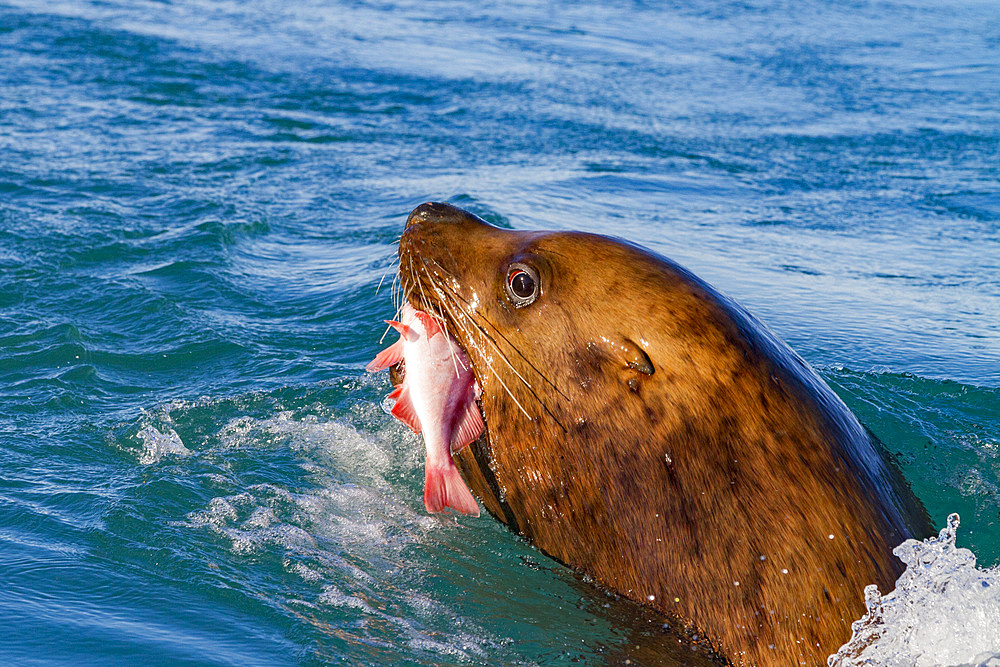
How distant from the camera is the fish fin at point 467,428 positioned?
12.6 feet

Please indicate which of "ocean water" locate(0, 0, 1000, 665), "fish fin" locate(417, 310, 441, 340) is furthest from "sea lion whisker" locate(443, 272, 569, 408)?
"ocean water" locate(0, 0, 1000, 665)

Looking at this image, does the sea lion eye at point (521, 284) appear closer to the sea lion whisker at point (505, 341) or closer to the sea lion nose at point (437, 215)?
the sea lion whisker at point (505, 341)

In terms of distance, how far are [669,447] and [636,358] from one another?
0.29 meters

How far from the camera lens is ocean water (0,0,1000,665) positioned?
3729mm

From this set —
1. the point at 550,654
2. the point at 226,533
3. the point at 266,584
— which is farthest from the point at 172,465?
the point at 550,654

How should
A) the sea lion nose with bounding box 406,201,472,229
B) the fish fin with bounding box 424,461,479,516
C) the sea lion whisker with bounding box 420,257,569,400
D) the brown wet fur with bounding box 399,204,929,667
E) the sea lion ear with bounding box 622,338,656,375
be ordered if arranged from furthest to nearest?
the sea lion nose with bounding box 406,201,472,229 < the fish fin with bounding box 424,461,479,516 < the sea lion whisker with bounding box 420,257,569,400 < the sea lion ear with bounding box 622,338,656,375 < the brown wet fur with bounding box 399,204,929,667

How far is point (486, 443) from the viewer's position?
3873mm

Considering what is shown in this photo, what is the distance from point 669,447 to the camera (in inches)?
136

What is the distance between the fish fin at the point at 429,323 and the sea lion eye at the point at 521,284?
294mm

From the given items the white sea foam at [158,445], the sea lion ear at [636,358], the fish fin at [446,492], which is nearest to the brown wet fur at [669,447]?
the sea lion ear at [636,358]

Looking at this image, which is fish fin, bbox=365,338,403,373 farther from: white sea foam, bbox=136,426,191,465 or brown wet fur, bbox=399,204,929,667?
white sea foam, bbox=136,426,191,465

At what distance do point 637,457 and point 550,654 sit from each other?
67 cm

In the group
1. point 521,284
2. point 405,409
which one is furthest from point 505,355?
point 405,409

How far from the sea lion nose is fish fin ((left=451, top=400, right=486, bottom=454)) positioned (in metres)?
0.63
